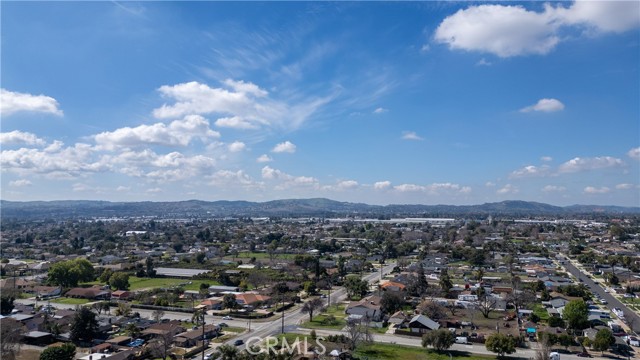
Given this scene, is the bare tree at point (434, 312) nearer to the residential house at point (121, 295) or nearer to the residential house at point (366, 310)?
the residential house at point (366, 310)

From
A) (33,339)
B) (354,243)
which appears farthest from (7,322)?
(354,243)

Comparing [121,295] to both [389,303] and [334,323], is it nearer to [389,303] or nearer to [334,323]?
[334,323]

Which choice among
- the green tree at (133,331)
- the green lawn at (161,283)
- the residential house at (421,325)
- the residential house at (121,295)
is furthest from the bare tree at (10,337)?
the residential house at (421,325)

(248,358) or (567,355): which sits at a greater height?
(248,358)

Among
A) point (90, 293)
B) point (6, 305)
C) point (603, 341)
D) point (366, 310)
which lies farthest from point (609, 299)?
point (6, 305)

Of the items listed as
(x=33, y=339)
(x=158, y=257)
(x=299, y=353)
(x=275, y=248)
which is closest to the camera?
(x=299, y=353)

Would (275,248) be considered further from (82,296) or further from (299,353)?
(299,353)

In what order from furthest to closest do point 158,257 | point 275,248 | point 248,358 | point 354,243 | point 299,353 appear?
point 354,243 → point 275,248 → point 158,257 → point 299,353 → point 248,358
